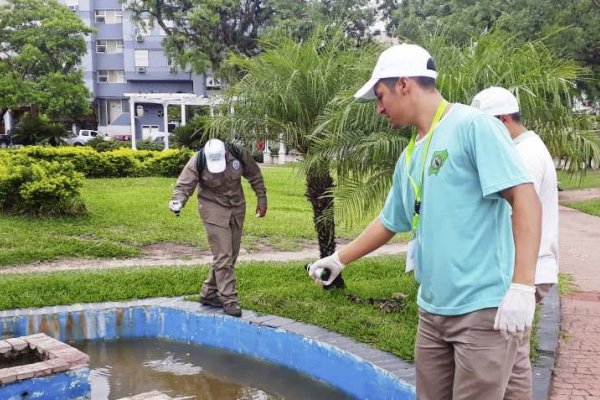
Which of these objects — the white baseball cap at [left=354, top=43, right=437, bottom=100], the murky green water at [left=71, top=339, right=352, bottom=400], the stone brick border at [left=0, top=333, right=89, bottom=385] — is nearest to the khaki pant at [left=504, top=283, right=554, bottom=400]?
the white baseball cap at [left=354, top=43, right=437, bottom=100]

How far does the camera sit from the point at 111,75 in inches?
1861

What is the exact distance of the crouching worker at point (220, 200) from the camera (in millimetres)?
5617

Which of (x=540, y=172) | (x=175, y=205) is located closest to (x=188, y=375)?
(x=175, y=205)

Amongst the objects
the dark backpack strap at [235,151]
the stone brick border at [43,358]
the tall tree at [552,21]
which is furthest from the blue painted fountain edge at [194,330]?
the tall tree at [552,21]

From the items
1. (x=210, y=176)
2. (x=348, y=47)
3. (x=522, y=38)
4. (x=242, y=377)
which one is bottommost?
(x=242, y=377)

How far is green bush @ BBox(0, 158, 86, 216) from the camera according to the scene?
10.4 m

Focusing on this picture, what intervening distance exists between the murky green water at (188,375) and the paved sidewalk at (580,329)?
1.45 m

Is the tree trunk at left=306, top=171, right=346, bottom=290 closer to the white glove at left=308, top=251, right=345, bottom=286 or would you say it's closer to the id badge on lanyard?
the white glove at left=308, top=251, right=345, bottom=286

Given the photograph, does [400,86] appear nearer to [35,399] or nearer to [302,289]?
[35,399]

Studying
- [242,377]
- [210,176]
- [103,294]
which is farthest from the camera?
[103,294]

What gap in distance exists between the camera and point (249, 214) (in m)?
12.1

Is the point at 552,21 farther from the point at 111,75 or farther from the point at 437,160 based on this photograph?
the point at 111,75

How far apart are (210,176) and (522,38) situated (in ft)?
48.1

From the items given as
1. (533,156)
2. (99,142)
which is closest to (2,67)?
(99,142)
